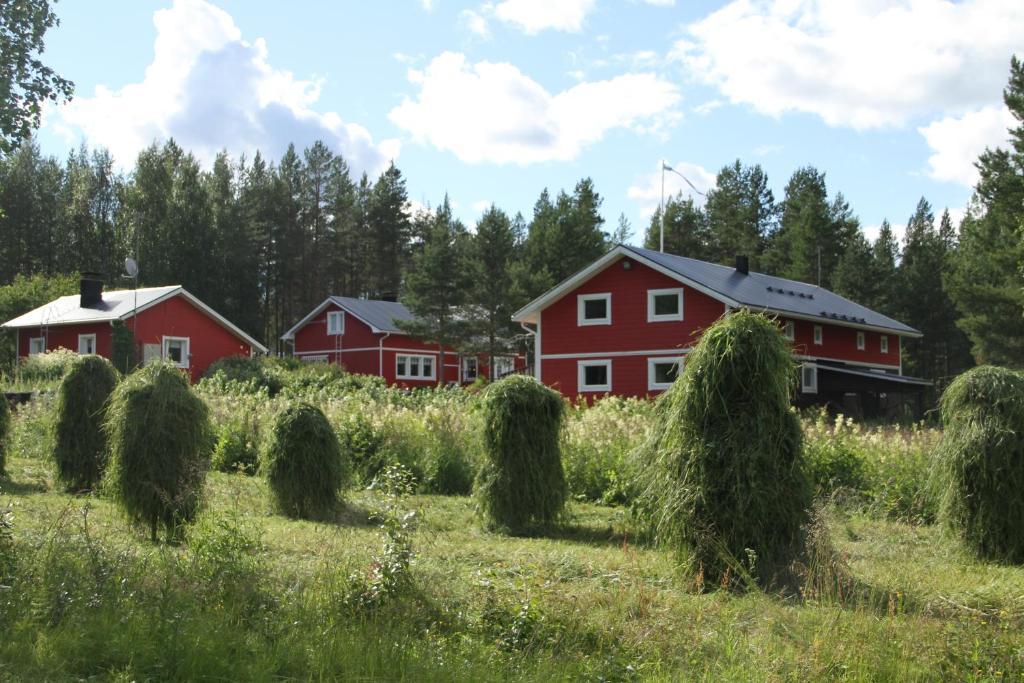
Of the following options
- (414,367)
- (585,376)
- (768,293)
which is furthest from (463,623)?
(414,367)

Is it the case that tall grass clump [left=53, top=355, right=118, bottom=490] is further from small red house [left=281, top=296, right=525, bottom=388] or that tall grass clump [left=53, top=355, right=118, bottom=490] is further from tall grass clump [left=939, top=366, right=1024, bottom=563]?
small red house [left=281, top=296, right=525, bottom=388]

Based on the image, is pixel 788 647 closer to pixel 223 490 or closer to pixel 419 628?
pixel 419 628

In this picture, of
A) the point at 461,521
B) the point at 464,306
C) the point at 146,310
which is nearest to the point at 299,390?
the point at 146,310

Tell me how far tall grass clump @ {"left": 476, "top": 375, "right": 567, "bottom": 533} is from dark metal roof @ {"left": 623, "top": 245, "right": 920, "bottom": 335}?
21325 millimetres

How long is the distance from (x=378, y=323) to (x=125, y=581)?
1785 inches

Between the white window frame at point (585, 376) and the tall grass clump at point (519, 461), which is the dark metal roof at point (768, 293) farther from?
the tall grass clump at point (519, 461)

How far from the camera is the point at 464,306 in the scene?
159 ft

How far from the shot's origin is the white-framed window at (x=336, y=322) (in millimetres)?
53062

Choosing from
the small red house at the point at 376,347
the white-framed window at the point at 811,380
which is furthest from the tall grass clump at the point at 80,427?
the small red house at the point at 376,347

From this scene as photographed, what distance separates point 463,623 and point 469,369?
4975cm

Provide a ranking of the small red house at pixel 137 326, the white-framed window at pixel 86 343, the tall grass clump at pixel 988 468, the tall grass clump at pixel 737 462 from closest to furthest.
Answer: the tall grass clump at pixel 737 462, the tall grass clump at pixel 988 468, the small red house at pixel 137 326, the white-framed window at pixel 86 343

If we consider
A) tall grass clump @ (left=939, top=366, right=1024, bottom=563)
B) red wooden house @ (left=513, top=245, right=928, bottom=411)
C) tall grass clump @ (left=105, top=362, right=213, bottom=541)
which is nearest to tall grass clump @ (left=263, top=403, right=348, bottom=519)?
tall grass clump @ (left=105, top=362, right=213, bottom=541)

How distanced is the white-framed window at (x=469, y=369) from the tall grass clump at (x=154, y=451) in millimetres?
45481

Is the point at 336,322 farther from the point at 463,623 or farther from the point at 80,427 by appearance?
the point at 463,623
